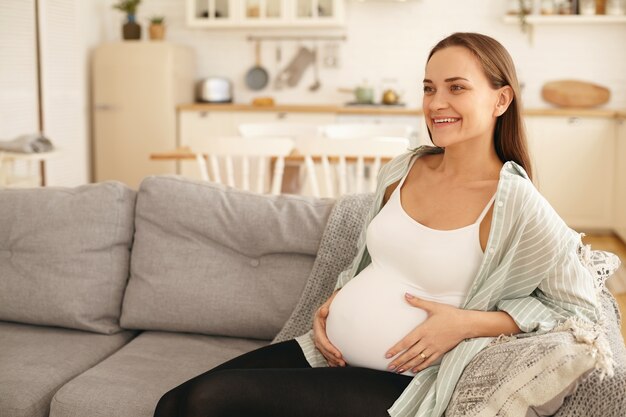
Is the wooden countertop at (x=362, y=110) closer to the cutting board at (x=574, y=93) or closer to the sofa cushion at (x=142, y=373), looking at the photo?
the cutting board at (x=574, y=93)

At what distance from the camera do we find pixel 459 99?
5.97 ft

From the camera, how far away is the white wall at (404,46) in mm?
6508

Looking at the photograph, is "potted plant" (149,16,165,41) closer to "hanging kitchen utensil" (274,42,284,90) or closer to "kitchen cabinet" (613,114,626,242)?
"hanging kitchen utensil" (274,42,284,90)

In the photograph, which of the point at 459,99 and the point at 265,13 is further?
the point at 265,13

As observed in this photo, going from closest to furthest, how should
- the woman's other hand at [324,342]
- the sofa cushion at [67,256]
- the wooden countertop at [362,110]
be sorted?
the woman's other hand at [324,342] → the sofa cushion at [67,256] → the wooden countertop at [362,110]

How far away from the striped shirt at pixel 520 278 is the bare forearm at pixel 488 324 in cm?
1

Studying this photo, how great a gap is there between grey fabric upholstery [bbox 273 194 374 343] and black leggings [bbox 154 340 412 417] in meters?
0.56

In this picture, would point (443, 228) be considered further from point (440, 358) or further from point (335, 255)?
point (335, 255)

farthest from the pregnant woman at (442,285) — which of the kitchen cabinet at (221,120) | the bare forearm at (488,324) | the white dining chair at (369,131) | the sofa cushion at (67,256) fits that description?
the kitchen cabinet at (221,120)

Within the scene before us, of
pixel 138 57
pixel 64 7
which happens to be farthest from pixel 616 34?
pixel 64 7

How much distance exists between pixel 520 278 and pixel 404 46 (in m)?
5.20

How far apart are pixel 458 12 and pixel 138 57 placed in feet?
8.45

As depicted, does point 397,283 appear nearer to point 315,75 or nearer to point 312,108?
point 312,108

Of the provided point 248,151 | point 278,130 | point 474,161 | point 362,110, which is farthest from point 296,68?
point 474,161
